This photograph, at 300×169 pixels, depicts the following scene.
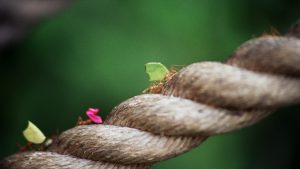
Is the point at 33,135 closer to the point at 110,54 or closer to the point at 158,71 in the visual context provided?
the point at 158,71

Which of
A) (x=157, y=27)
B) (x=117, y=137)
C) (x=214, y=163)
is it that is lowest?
(x=214, y=163)

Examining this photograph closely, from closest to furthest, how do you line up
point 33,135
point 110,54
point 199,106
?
point 199,106 < point 33,135 < point 110,54

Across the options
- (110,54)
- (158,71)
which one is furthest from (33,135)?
(110,54)

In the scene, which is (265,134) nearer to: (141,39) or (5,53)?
(141,39)

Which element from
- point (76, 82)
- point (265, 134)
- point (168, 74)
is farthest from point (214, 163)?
point (168, 74)

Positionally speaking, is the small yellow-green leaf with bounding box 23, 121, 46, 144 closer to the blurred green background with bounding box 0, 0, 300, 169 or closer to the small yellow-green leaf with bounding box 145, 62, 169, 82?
the small yellow-green leaf with bounding box 145, 62, 169, 82

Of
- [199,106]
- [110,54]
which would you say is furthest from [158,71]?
[110,54]

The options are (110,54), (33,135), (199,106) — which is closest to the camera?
(199,106)

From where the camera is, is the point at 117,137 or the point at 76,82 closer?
the point at 117,137

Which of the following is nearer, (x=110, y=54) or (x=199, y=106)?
(x=199, y=106)
